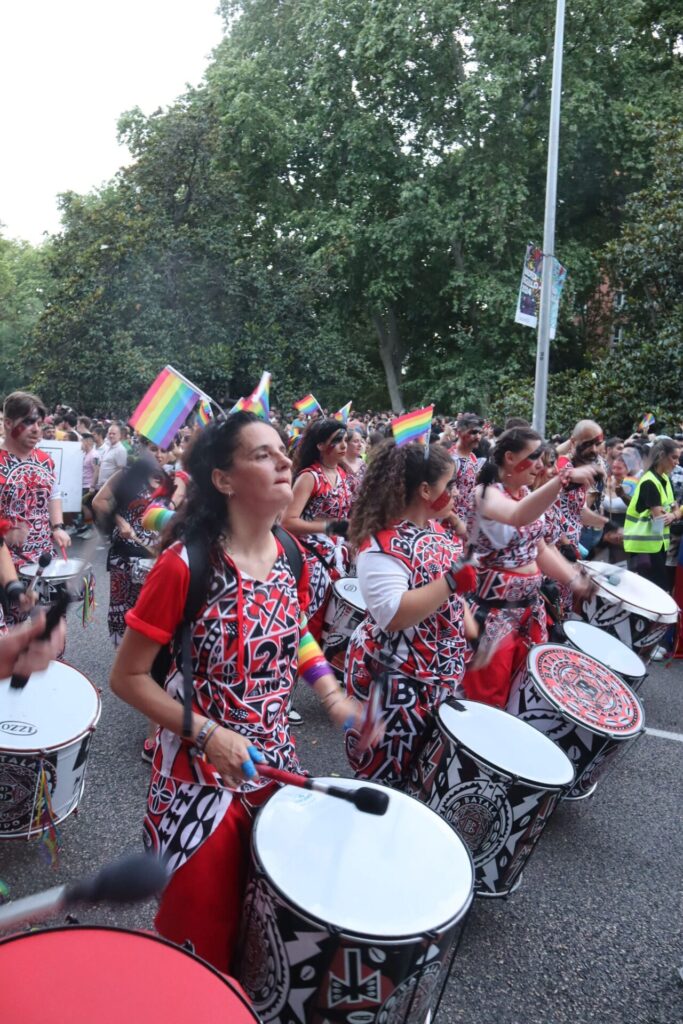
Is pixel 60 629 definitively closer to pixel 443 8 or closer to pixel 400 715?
pixel 400 715

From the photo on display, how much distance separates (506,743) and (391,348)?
26.1 m

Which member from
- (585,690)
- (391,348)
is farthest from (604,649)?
(391,348)

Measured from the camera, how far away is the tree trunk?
28000 millimetres

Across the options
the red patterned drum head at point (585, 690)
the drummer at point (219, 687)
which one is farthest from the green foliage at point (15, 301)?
the drummer at point (219, 687)

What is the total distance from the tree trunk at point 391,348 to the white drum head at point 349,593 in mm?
22506

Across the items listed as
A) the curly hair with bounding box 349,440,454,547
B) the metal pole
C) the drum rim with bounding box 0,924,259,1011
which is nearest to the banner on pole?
the metal pole

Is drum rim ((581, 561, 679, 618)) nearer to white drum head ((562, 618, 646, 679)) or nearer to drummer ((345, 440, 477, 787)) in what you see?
white drum head ((562, 618, 646, 679))

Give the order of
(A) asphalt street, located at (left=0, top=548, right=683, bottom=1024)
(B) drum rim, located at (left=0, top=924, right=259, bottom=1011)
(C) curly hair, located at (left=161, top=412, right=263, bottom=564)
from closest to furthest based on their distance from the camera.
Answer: (B) drum rim, located at (left=0, top=924, right=259, bottom=1011) → (C) curly hair, located at (left=161, top=412, right=263, bottom=564) → (A) asphalt street, located at (left=0, top=548, right=683, bottom=1024)

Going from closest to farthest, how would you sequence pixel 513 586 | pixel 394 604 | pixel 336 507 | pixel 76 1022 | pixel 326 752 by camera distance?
pixel 76 1022 < pixel 394 604 < pixel 513 586 < pixel 326 752 < pixel 336 507

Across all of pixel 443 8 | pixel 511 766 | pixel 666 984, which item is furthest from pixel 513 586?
pixel 443 8

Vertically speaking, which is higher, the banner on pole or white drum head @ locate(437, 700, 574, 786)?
the banner on pole

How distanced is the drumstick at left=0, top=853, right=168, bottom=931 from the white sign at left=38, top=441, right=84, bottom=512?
11190mm

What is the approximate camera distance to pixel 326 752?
4.92 m

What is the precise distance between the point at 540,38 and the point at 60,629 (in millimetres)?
24883
